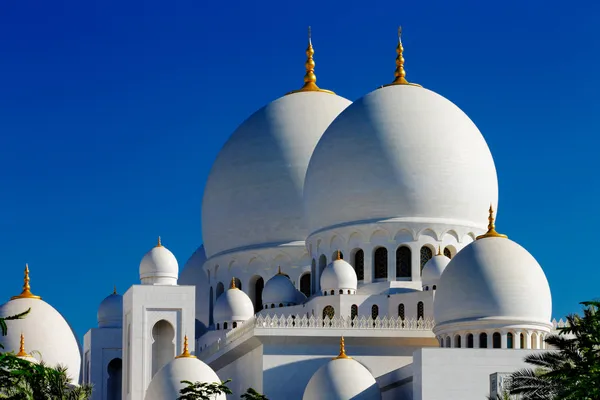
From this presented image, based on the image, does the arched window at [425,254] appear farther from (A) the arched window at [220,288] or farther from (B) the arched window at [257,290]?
(A) the arched window at [220,288]

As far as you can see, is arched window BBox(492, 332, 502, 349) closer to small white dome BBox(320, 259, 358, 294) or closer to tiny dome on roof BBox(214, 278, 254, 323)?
small white dome BBox(320, 259, 358, 294)

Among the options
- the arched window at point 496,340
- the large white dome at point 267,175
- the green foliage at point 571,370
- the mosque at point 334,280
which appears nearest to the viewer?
the green foliage at point 571,370

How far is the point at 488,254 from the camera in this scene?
44.8m

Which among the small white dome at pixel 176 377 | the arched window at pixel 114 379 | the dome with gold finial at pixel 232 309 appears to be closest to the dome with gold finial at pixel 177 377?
→ the small white dome at pixel 176 377

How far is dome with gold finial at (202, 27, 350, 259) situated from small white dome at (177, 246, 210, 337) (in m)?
1.82

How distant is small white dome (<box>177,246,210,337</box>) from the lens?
59.5 metres

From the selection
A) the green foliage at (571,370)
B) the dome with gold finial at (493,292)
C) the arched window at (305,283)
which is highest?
the arched window at (305,283)

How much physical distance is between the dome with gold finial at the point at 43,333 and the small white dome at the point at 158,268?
3.73m

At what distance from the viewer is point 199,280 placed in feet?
202

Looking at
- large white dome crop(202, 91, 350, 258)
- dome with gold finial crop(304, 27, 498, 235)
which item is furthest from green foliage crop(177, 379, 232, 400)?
large white dome crop(202, 91, 350, 258)

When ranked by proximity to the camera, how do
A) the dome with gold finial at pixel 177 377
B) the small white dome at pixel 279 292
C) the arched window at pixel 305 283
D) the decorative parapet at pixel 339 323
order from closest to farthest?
the dome with gold finial at pixel 177 377 → the decorative parapet at pixel 339 323 → the small white dome at pixel 279 292 → the arched window at pixel 305 283

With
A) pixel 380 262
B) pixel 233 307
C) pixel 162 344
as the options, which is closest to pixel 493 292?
pixel 380 262

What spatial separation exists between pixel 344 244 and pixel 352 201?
1.46m

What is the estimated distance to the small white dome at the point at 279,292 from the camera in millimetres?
53094
